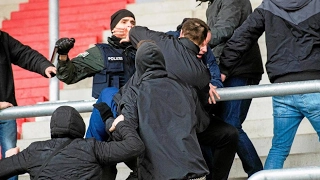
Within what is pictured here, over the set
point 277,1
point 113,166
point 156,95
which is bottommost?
point 113,166

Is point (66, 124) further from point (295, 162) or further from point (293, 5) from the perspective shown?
point (295, 162)

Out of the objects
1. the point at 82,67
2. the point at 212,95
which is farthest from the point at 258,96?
the point at 82,67

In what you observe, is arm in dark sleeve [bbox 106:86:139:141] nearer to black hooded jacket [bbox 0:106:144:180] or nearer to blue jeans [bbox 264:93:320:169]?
black hooded jacket [bbox 0:106:144:180]

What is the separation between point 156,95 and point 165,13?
4.31 m

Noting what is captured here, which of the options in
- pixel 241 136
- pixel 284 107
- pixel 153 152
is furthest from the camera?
pixel 241 136

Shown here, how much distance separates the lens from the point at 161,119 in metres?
5.48

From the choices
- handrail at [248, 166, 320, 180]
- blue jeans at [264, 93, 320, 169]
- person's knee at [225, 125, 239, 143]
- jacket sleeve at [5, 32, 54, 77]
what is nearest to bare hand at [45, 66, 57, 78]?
jacket sleeve at [5, 32, 54, 77]

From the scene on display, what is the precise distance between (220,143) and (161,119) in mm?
858

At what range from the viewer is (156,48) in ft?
18.4

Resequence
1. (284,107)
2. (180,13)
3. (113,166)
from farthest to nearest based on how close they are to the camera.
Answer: (180,13) → (284,107) → (113,166)

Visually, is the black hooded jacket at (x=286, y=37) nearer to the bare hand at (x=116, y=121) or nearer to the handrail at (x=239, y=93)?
the handrail at (x=239, y=93)

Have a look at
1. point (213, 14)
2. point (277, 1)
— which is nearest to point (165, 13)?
point (213, 14)

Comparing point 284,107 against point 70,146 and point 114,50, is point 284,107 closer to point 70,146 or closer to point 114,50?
Answer: point 114,50

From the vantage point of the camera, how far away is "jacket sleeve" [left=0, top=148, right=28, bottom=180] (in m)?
5.49
